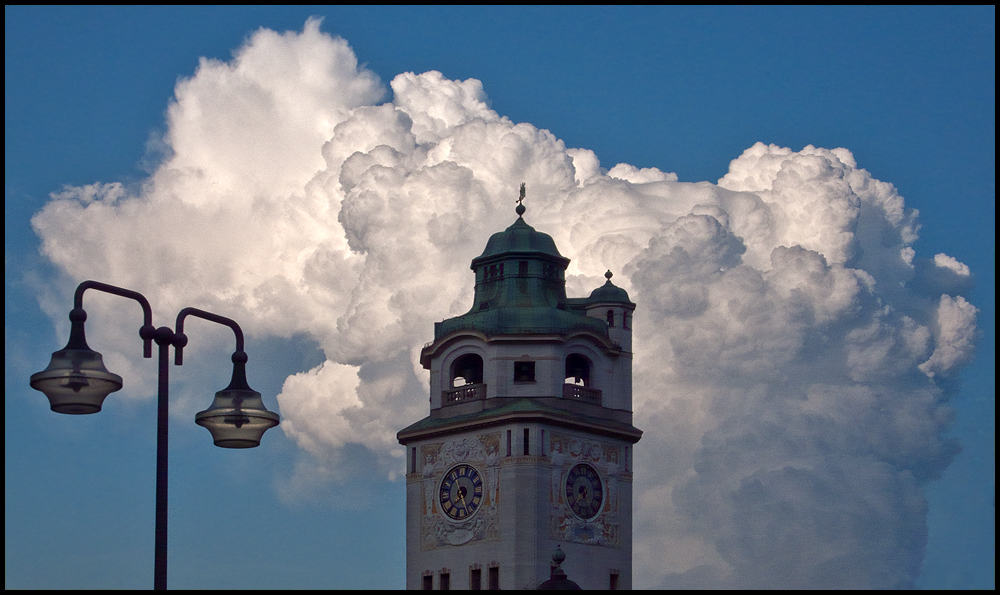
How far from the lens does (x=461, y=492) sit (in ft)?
351

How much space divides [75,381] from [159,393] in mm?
2112

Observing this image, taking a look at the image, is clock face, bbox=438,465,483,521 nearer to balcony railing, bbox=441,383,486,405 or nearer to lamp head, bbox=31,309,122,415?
balcony railing, bbox=441,383,486,405

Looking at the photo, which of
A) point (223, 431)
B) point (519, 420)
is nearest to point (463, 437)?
point (519, 420)

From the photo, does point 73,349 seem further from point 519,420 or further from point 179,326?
point 519,420

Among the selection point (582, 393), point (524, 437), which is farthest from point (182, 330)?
point (582, 393)

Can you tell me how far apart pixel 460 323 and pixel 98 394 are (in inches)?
2540

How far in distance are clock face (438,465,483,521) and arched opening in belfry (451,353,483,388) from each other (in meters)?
5.43

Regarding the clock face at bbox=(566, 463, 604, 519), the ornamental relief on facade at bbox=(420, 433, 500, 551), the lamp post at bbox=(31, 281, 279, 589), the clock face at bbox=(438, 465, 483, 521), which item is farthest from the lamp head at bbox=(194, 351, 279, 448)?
the clock face at bbox=(566, 463, 604, 519)

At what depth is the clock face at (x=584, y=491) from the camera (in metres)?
107

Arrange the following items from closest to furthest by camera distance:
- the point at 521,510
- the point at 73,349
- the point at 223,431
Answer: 1. the point at 73,349
2. the point at 223,431
3. the point at 521,510

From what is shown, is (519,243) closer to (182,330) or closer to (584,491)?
(584,491)

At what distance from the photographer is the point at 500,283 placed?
112 metres

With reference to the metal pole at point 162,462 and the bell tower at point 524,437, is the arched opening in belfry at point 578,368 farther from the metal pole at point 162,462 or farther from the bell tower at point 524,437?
the metal pole at point 162,462

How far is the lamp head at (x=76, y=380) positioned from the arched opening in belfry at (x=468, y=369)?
212 feet
